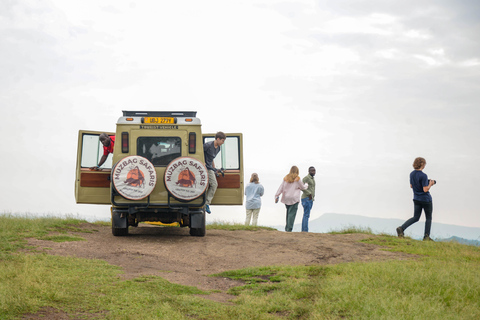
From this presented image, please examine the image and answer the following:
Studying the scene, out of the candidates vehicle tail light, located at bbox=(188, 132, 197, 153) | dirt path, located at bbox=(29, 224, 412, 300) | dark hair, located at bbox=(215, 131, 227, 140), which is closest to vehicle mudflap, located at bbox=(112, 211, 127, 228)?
dirt path, located at bbox=(29, 224, 412, 300)

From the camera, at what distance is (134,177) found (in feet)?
41.9

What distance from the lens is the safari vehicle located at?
12.8 metres

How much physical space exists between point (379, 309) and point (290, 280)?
1.99m

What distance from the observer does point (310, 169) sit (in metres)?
17.8

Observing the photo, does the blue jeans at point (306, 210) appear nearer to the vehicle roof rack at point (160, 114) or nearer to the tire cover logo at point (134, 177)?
the vehicle roof rack at point (160, 114)

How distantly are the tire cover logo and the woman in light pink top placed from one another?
5.66m

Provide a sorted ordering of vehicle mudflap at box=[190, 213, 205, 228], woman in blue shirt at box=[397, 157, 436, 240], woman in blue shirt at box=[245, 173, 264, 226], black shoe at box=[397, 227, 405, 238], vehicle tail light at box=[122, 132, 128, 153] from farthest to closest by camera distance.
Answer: woman in blue shirt at box=[245, 173, 264, 226]
black shoe at box=[397, 227, 405, 238]
woman in blue shirt at box=[397, 157, 436, 240]
vehicle mudflap at box=[190, 213, 205, 228]
vehicle tail light at box=[122, 132, 128, 153]

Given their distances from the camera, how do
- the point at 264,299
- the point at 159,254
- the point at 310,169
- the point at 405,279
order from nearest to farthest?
the point at 264,299 < the point at 405,279 < the point at 159,254 < the point at 310,169

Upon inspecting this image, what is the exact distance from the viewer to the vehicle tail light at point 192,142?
13477 millimetres

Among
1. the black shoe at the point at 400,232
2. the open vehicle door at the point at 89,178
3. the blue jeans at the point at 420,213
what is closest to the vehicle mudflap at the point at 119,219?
the open vehicle door at the point at 89,178

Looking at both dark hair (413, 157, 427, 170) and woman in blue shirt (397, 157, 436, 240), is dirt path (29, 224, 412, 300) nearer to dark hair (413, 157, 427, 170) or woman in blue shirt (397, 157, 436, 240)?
woman in blue shirt (397, 157, 436, 240)

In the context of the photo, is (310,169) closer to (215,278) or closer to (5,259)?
(215,278)

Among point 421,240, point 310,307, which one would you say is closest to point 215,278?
point 310,307

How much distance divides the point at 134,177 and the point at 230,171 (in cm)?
287
